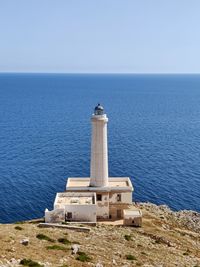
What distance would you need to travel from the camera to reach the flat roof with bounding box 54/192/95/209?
41794 millimetres

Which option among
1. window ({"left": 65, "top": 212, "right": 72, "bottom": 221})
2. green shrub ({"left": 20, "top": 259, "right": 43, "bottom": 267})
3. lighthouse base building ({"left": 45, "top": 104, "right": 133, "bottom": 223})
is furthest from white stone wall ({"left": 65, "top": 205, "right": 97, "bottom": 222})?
green shrub ({"left": 20, "top": 259, "right": 43, "bottom": 267})

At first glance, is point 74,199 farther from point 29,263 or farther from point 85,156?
point 85,156

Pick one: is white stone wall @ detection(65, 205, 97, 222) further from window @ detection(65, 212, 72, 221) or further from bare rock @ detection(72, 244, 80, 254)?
bare rock @ detection(72, 244, 80, 254)

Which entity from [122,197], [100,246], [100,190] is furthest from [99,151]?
[100,246]

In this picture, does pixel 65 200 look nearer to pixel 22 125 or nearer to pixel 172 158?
pixel 172 158

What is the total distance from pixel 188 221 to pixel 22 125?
90693 mm

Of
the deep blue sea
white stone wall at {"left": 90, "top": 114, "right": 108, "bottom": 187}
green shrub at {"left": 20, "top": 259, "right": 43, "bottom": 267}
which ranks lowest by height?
the deep blue sea

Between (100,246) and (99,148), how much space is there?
14.6 meters

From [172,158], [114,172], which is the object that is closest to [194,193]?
[114,172]

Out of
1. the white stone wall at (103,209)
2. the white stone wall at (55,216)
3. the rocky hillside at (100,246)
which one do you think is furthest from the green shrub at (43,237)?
the white stone wall at (103,209)

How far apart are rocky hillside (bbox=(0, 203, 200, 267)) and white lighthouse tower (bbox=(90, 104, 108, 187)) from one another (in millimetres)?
5566

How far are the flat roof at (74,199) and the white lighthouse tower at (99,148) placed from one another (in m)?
2.24

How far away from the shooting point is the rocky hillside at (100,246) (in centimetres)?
2704

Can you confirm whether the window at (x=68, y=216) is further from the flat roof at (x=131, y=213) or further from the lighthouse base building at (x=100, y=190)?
the flat roof at (x=131, y=213)
